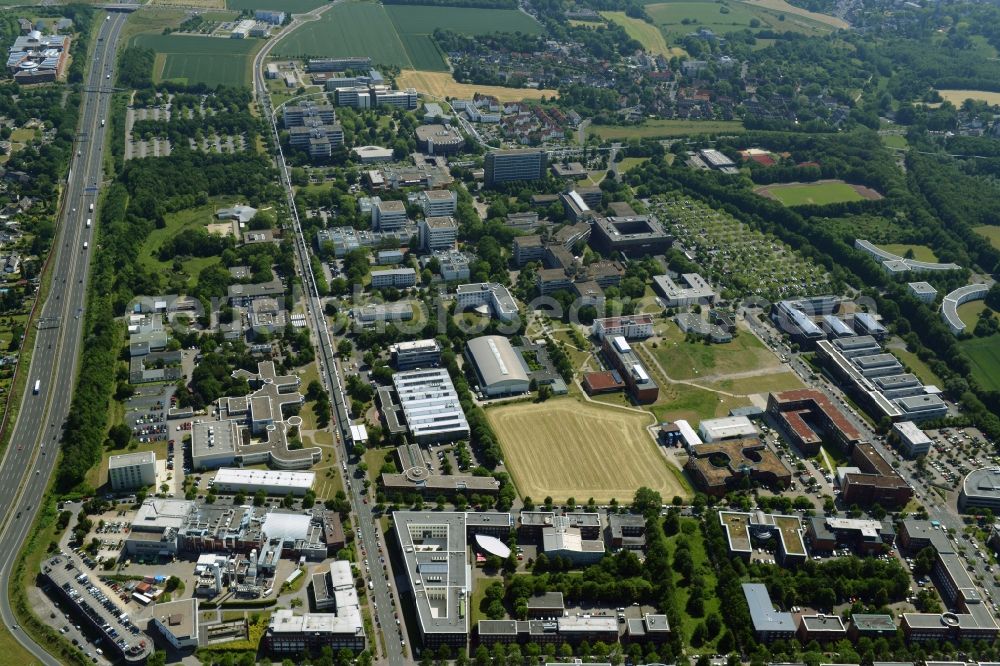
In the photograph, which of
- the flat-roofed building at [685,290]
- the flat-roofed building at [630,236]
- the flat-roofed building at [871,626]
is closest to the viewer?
the flat-roofed building at [871,626]

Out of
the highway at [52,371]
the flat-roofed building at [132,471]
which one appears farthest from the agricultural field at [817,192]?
the flat-roofed building at [132,471]

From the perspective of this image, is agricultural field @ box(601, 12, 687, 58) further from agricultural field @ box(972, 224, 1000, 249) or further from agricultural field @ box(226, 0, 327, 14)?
agricultural field @ box(972, 224, 1000, 249)

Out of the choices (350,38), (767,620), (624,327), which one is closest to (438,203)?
(624,327)

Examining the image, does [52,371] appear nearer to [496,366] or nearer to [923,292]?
[496,366]

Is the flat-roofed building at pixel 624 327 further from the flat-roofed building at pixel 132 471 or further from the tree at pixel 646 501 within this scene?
the flat-roofed building at pixel 132 471

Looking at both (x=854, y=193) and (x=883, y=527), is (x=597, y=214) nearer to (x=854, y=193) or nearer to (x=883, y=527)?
(x=854, y=193)

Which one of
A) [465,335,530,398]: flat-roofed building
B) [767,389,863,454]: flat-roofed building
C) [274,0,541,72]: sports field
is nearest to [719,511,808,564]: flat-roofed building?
[767,389,863,454]: flat-roofed building
